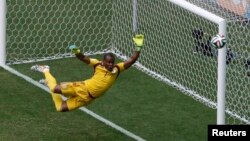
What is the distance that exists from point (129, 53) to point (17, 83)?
2.10 meters

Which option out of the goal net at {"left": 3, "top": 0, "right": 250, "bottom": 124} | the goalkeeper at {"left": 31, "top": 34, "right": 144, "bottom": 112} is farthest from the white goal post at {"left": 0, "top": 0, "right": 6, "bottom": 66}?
the goalkeeper at {"left": 31, "top": 34, "right": 144, "bottom": 112}

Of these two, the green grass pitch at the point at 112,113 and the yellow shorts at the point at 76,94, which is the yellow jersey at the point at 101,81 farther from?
the green grass pitch at the point at 112,113

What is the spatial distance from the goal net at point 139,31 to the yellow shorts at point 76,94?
2.01 metres

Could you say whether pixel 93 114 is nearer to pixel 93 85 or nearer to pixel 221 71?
pixel 93 85

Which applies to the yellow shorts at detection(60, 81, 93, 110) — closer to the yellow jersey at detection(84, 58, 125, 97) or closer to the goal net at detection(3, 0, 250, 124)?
the yellow jersey at detection(84, 58, 125, 97)

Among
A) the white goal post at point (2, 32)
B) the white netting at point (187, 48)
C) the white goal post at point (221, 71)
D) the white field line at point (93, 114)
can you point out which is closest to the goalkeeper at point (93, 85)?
the white field line at point (93, 114)

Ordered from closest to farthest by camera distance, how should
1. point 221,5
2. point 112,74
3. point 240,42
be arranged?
1. point 112,74
2. point 240,42
3. point 221,5

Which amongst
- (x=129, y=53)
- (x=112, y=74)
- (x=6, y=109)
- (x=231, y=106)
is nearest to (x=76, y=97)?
(x=112, y=74)

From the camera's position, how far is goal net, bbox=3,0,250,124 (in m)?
12.6

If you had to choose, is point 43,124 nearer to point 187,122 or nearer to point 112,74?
point 112,74

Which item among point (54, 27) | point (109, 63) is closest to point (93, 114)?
point (109, 63)

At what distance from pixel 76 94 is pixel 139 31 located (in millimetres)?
3412

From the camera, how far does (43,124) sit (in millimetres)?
11000

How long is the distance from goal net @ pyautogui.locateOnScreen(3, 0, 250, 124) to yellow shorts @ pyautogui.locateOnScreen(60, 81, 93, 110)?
2014 millimetres
